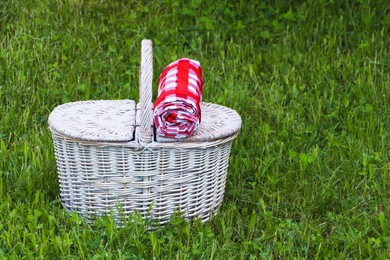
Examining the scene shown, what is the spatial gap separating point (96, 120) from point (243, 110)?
4.54 ft

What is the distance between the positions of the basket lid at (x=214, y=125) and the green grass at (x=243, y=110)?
1.26ft

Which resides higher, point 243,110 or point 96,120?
point 96,120

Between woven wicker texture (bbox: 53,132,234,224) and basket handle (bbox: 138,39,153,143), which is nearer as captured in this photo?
basket handle (bbox: 138,39,153,143)

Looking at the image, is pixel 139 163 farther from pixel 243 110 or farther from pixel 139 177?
pixel 243 110

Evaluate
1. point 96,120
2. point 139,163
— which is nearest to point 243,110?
point 96,120

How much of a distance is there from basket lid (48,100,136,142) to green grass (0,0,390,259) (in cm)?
38

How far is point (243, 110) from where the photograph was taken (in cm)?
475

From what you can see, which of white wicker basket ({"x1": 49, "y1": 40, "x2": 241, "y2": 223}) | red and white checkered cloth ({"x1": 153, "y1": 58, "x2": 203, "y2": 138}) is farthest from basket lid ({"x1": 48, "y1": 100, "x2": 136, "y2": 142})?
red and white checkered cloth ({"x1": 153, "y1": 58, "x2": 203, "y2": 138})

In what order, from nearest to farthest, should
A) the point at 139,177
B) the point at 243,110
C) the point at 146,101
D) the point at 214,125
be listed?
the point at 146,101, the point at 139,177, the point at 214,125, the point at 243,110

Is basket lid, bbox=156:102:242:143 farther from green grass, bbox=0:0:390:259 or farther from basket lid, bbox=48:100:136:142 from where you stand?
green grass, bbox=0:0:390:259

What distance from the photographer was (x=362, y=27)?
572 centimetres

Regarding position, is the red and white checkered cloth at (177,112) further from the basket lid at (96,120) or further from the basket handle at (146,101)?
the basket lid at (96,120)

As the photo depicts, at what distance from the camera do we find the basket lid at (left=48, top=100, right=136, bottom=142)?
3342 millimetres

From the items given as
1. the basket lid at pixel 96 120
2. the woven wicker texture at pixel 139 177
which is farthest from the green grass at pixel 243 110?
the basket lid at pixel 96 120
